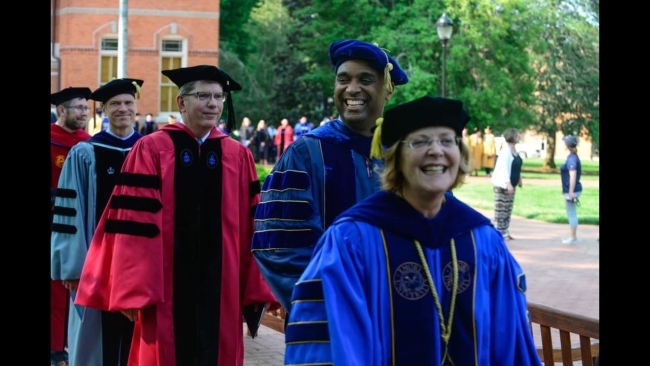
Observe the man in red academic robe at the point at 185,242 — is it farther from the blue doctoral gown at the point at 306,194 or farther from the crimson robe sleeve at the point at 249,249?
the blue doctoral gown at the point at 306,194

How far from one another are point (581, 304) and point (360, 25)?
3907 centimetres

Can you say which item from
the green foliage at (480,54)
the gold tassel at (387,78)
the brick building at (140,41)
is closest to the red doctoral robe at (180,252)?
the gold tassel at (387,78)

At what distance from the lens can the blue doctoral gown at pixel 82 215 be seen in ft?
25.1

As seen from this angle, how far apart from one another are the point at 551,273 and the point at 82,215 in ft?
29.3

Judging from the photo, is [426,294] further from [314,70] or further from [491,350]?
[314,70]

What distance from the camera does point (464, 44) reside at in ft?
157

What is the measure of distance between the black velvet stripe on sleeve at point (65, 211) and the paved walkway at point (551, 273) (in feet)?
6.93

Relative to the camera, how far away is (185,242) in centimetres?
663

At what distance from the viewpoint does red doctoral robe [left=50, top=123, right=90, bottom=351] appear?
888 cm

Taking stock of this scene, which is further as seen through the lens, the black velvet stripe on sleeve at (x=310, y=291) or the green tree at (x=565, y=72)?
the green tree at (x=565, y=72)

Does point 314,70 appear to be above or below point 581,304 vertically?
above

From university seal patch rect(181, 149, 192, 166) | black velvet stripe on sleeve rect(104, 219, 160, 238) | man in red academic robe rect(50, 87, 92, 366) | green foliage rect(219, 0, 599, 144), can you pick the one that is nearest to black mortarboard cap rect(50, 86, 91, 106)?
man in red academic robe rect(50, 87, 92, 366)

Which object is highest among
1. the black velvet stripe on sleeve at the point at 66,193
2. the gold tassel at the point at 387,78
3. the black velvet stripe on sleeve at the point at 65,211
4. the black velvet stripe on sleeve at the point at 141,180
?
the gold tassel at the point at 387,78
